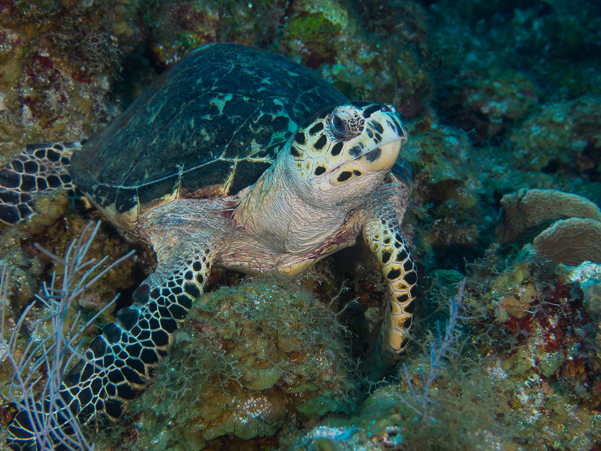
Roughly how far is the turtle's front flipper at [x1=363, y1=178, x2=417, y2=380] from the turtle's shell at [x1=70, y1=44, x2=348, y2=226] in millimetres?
1194

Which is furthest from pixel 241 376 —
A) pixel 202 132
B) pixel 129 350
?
pixel 202 132

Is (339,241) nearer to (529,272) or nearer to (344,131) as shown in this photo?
(344,131)

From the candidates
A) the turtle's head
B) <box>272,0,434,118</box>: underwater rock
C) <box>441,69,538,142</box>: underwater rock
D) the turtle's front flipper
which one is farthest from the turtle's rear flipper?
<box>441,69,538,142</box>: underwater rock

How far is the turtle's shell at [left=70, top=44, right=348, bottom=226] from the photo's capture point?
2.92 m

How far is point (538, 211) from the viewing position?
140 inches

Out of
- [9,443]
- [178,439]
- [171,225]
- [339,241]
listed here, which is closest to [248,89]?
[171,225]

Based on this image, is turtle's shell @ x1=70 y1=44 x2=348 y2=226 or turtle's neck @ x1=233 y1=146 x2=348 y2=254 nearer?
turtle's neck @ x1=233 y1=146 x2=348 y2=254

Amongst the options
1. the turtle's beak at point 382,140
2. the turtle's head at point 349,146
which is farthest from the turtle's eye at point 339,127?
the turtle's beak at point 382,140

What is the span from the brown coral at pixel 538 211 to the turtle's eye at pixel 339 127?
111 inches

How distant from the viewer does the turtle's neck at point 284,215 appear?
8.13ft

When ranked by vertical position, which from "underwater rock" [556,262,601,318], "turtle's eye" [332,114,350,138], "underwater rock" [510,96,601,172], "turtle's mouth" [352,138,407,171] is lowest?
"underwater rock" [510,96,601,172]

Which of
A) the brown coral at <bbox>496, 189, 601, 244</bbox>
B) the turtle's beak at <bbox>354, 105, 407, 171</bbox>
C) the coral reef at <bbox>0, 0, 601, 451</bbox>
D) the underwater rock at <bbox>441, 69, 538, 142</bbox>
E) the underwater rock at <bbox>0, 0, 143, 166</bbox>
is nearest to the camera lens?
the coral reef at <bbox>0, 0, 601, 451</bbox>

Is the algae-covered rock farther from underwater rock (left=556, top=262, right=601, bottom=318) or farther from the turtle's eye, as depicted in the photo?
underwater rock (left=556, top=262, right=601, bottom=318)

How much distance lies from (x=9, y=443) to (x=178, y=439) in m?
1.28
